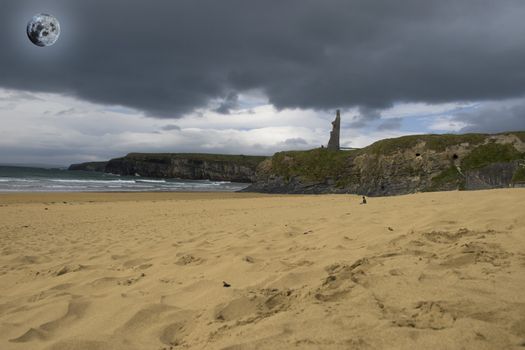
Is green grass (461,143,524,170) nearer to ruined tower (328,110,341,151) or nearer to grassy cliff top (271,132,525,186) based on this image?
grassy cliff top (271,132,525,186)

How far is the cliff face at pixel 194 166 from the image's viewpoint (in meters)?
99.5

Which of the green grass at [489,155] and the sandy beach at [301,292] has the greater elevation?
the green grass at [489,155]

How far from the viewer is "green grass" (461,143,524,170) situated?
101 feet

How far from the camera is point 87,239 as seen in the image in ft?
27.5

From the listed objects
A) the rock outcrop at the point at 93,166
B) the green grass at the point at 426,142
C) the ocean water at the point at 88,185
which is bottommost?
the ocean water at the point at 88,185

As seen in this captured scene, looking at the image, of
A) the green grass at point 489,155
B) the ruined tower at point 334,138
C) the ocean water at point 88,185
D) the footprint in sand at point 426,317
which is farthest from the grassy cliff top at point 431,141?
the footprint in sand at point 426,317

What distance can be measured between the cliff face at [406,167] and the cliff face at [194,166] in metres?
49.0

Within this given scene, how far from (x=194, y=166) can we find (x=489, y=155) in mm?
80866

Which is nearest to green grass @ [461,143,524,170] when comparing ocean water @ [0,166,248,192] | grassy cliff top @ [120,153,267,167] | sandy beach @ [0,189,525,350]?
sandy beach @ [0,189,525,350]

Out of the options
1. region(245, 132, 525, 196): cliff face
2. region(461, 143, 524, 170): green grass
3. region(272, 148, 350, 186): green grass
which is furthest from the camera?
region(272, 148, 350, 186): green grass

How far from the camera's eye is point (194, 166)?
10400 cm

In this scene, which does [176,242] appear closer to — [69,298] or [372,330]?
[69,298]

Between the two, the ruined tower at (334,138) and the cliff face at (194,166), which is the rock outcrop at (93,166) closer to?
the cliff face at (194,166)

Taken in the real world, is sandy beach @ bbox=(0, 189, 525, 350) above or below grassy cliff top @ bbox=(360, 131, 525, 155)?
below
